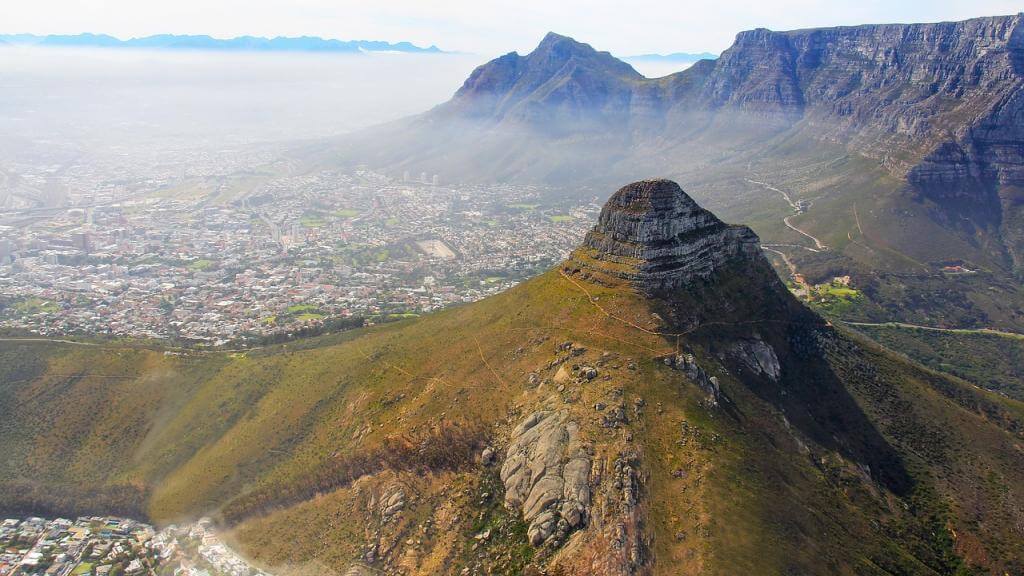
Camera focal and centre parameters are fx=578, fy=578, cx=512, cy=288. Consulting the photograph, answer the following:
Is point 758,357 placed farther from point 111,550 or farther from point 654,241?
point 111,550

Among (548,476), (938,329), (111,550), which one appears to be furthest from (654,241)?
(938,329)

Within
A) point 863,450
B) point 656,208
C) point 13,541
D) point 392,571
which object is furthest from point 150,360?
point 863,450

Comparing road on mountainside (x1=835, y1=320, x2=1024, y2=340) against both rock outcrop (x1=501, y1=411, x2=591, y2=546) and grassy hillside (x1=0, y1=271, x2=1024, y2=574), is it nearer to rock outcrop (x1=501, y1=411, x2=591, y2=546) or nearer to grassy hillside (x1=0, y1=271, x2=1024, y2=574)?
grassy hillside (x1=0, y1=271, x2=1024, y2=574)

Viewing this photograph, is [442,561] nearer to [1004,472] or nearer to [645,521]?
[645,521]

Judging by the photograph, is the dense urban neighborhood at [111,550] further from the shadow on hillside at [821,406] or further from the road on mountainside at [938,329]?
the road on mountainside at [938,329]

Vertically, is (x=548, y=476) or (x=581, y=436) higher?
(x=581, y=436)
